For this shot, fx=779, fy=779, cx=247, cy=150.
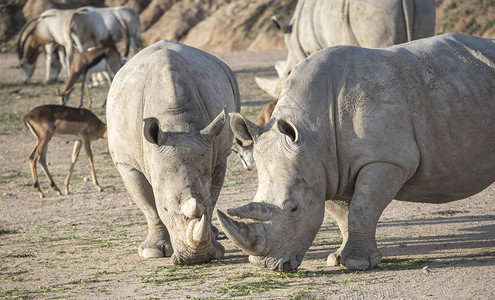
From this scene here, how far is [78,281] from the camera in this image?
6574 millimetres

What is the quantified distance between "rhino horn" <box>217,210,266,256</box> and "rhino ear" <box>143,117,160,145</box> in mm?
1216

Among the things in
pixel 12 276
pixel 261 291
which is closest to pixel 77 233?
pixel 12 276

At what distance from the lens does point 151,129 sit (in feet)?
21.3

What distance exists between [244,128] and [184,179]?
649 mm

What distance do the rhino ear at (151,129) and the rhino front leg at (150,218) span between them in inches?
32.9

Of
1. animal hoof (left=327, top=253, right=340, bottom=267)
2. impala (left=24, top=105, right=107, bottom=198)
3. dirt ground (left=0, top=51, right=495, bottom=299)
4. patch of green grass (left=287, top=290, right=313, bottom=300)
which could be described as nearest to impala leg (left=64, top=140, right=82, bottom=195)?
impala (left=24, top=105, right=107, bottom=198)

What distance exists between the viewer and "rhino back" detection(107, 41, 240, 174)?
6.77 meters

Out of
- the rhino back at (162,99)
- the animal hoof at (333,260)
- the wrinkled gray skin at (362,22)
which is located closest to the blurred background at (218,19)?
the wrinkled gray skin at (362,22)

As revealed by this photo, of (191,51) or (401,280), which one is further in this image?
(191,51)

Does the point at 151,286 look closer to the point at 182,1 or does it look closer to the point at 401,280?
the point at 401,280

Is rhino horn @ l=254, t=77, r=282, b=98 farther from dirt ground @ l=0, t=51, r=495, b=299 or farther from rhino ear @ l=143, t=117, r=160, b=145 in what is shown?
rhino ear @ l=143, t=117, r=160, b=145

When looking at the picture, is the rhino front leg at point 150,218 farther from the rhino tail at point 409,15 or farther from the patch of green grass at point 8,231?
the rhino tail at point 409,15

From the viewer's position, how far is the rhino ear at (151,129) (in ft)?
21.1

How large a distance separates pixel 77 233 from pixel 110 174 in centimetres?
368
